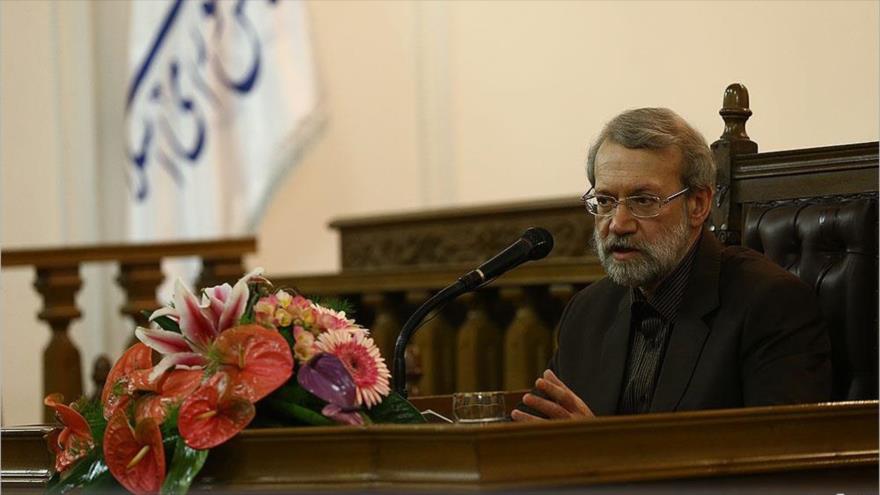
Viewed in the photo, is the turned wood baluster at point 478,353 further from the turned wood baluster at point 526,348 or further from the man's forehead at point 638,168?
the man's forehead at point 638,168

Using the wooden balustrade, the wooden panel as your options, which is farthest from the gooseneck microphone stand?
the wooden panel

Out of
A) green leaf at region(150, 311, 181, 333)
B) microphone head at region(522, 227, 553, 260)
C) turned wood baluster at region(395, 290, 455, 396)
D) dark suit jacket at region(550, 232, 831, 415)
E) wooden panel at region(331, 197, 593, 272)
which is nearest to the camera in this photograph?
green leaf at region(150, 311, 181, 333)

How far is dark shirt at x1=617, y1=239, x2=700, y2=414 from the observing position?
308 centimetres

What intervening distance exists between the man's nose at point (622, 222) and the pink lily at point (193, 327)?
1.05m

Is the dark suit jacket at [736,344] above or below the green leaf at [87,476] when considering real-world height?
above

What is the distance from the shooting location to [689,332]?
3018 millimetres

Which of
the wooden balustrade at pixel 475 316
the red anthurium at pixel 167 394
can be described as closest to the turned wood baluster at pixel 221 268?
the wooden balustrade at pixel 475 316

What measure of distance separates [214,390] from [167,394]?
0.37 ft

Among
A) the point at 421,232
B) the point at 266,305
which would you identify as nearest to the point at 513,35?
the point at 421,232

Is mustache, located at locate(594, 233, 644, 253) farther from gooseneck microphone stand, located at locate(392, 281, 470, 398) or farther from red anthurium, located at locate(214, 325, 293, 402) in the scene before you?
red anthurium, located at locate(214, 325, 293, 402)

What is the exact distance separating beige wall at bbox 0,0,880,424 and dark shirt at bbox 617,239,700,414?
11.6 ft

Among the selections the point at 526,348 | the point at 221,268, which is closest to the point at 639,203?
the point at 526,348

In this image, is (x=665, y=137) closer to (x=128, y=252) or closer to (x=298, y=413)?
(x=298, y=413)

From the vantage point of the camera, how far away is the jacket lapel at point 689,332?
9.75ft
